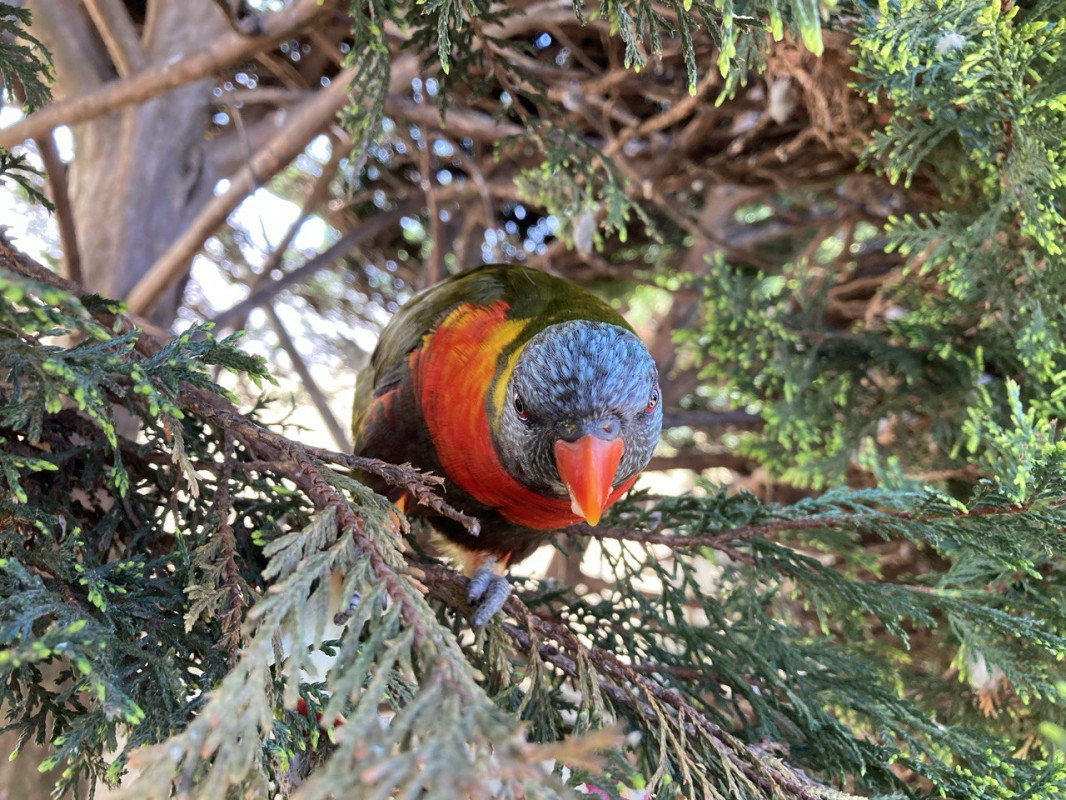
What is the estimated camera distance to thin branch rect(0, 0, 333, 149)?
1.69 metres

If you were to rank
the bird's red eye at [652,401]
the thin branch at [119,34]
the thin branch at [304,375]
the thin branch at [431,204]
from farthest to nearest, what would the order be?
the thin branch at [304,375]
the thin branch at [431,204]
the thin branch at [119,34]
the bird's red eye at [652,401]

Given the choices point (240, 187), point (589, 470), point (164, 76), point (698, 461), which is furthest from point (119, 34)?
point (698, 461)

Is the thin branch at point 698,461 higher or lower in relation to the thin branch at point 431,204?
lower

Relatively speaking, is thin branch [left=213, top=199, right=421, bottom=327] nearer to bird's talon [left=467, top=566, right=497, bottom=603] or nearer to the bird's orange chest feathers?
the bird's orange chest feathers

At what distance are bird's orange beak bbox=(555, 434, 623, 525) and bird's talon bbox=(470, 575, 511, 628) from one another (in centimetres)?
21

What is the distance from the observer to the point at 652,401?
4.38 feet

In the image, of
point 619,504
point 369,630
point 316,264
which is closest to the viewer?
point 369,630

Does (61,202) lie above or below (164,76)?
below

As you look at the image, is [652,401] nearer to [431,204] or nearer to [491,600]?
[491,600]

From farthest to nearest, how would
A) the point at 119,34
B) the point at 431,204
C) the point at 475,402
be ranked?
the point at 431,204
the point at 119,34
the point at 475,402

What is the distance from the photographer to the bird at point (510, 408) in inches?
47.8

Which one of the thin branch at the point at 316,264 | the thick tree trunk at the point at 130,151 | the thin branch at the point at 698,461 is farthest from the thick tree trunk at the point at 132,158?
the thin branch at the point at 698,461

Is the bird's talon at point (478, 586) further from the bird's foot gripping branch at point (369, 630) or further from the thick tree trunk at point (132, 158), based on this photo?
the thick tree trunk at point (132, 158)

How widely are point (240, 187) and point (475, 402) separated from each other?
1412 millimetres
